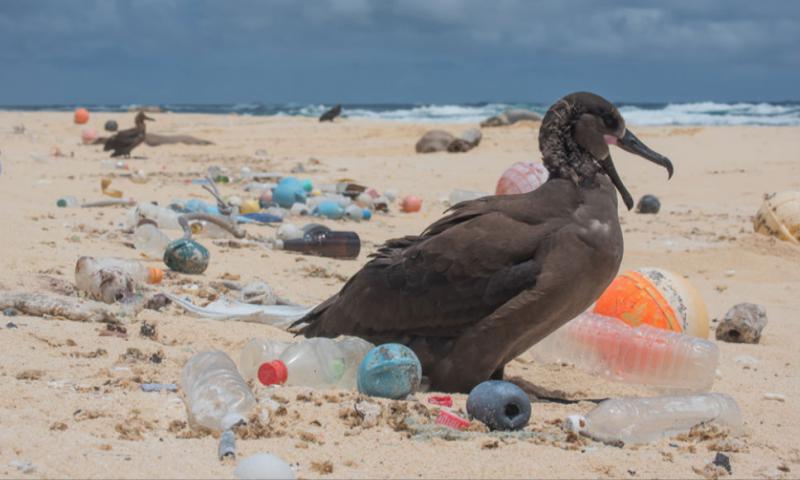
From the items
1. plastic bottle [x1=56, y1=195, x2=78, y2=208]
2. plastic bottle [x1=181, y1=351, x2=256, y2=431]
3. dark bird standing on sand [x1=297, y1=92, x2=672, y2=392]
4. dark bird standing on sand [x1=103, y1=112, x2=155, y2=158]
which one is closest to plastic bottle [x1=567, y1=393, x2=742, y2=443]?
dark bird standing on sand [x1=297, y1=92, x2=672, y2=392]

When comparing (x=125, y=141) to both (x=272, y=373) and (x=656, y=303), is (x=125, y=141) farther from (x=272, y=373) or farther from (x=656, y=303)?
(x=272, y=373)

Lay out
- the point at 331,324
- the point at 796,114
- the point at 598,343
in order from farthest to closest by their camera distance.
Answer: the point at 796,114, the point at 598,343, the point at 331,324

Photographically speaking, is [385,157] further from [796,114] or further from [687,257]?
[796,114]

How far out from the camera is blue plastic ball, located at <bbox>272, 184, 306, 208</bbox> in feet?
36.6

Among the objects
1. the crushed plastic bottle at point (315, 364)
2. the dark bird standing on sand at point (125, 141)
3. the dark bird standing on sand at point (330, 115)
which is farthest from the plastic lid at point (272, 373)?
the dark bird standing on sand at point (330, 115)

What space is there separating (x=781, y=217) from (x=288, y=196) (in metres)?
5.34

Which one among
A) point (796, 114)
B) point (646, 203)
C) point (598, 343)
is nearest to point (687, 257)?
point (646, 203)

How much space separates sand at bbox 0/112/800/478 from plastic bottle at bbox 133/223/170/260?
4.8 inches

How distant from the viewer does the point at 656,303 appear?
557cm

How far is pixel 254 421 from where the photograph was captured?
3574 millimetres

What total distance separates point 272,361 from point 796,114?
1839 inches

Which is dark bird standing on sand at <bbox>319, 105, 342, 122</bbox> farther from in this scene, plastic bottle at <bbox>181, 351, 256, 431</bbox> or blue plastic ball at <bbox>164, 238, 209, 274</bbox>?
plastic bottle at <bbox>181, 351, 256, 431</bbox>

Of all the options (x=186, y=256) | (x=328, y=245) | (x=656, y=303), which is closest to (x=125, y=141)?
(x=328, y=245)

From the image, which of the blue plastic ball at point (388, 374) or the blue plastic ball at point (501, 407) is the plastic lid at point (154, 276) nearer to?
the blue plastic ball at point (388, 374)
